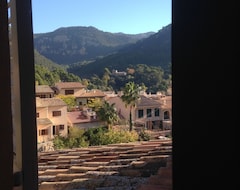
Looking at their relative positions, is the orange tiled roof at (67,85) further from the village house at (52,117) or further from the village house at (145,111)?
the village house at (145,111)

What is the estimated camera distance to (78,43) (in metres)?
13.2

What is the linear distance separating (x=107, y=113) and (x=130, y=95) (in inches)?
43.7

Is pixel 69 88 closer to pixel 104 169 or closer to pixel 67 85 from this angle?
pixel 67 85

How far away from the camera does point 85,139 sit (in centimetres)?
980

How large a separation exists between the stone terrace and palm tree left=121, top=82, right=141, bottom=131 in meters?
7.92

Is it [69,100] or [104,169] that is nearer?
[104,169]

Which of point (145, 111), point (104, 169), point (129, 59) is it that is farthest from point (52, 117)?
point (104, 169)

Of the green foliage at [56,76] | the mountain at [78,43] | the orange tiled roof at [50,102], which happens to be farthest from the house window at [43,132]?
the mountain at [78,43]

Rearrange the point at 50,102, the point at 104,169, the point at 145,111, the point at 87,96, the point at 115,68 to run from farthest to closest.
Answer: the point at 87,96 → the point at 50,102 → the point at 145,111 → the point at 115,68 → the point at 104,169

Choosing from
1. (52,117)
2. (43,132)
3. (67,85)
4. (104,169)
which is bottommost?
(43,132)

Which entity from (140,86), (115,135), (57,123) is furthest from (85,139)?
(140,86)

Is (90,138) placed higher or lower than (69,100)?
lower

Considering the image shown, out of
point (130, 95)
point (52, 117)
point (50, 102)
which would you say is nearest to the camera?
point (52, 117)
